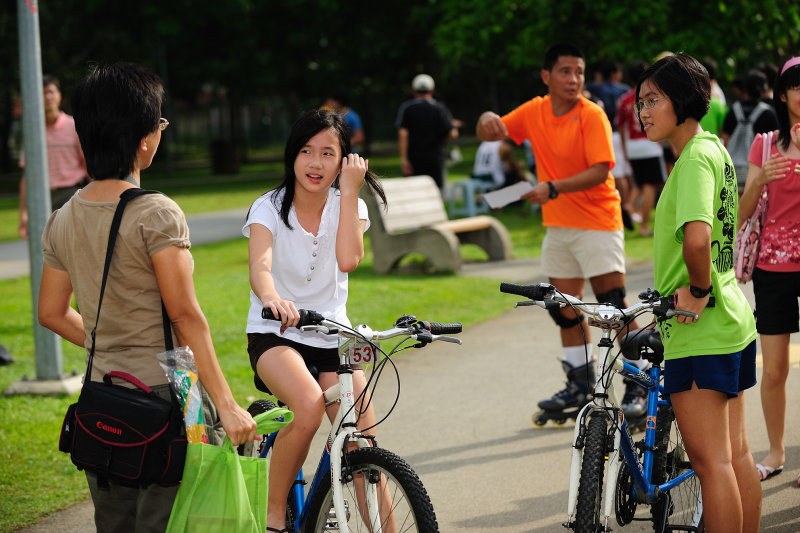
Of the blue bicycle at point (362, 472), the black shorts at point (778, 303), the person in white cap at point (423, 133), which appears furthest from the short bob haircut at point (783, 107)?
the person in white cap at point (423, 133)

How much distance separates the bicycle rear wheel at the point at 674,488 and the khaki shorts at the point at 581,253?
67.9 inches

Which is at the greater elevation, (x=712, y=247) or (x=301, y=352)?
(x=712, y=247)

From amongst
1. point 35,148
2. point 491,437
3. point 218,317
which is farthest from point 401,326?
point 218,317

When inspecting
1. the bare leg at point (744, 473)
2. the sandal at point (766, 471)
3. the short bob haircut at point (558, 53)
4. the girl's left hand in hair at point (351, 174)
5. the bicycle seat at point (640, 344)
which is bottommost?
the sandal at point (766, 471)

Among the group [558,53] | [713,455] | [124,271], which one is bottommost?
[713,455]

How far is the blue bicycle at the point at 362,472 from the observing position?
3.37 metres

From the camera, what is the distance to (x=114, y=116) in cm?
301

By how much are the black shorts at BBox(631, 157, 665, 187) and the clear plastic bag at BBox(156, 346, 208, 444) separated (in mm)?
11555

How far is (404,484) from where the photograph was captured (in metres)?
3.37

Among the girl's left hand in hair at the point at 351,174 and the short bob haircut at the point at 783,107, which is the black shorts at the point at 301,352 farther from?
the short bob haircut at the point at 783,107

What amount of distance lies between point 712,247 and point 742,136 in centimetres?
615

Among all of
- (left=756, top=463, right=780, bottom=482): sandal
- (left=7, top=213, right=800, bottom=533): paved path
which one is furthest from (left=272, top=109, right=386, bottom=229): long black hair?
(left=756, top=463, right=780, bottom=482): sandal

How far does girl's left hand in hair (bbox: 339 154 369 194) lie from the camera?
3951 millimetres

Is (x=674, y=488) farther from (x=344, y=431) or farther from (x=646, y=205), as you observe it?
(x=646, y=205)
